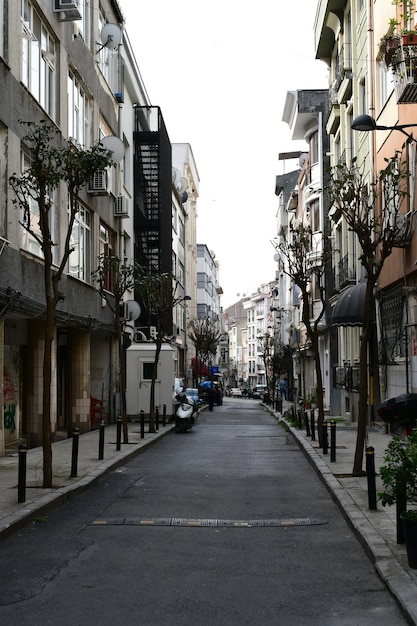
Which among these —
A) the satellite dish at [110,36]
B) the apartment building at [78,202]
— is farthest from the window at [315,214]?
the satellite dish at [110,36]

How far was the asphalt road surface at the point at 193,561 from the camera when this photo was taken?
20.5ft

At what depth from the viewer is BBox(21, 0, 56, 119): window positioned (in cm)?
1881

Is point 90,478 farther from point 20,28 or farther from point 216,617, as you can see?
point 20,28

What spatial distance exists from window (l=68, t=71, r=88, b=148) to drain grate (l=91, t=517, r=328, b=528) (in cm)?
1463

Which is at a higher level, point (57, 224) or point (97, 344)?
point (57, 224)

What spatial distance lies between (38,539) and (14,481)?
412 centimetres

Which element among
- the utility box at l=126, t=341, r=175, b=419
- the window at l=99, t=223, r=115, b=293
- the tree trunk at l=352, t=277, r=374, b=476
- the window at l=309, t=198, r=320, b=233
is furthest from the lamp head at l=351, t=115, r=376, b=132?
the window at l=309, t=198, r=320, b=233

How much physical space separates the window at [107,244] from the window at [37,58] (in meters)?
7.83

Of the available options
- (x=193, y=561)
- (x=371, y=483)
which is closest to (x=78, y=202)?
(x=371, y=483)

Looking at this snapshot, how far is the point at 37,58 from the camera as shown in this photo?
1994 cm

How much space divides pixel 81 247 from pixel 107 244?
459cm

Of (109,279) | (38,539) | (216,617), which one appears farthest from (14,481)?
(109,279)

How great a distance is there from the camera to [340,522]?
10125 millimetres

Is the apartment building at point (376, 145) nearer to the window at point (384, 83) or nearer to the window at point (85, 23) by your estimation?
the window at point (384, 83)
